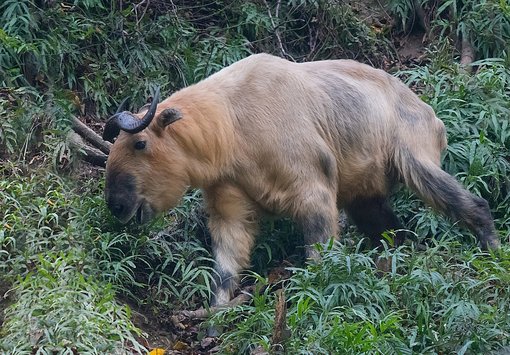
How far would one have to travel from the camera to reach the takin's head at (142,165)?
7.60m

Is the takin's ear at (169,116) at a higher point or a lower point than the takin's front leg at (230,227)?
higher

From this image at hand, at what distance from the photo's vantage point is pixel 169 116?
24.8ft

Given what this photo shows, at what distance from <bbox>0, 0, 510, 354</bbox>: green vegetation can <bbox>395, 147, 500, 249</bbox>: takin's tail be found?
204mm

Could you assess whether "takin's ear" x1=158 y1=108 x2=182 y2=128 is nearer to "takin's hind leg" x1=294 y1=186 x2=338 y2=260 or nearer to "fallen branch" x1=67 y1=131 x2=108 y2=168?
"takin's hind leg" x1=294 y1=186 x2=338 y2=260

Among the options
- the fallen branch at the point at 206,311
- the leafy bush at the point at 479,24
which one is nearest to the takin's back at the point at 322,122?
the fallen branch at the point at 206,311

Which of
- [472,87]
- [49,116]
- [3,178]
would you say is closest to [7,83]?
[49,116]

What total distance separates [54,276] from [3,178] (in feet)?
4.93

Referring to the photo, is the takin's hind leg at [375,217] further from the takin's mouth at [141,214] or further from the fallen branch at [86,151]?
the fallen branch at [86,151]

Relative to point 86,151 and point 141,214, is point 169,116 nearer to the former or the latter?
point 141,214

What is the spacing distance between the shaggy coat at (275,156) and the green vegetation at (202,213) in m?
0.32

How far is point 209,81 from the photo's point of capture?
808cm

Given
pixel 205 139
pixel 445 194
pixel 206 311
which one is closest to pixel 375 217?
pixel 445 194

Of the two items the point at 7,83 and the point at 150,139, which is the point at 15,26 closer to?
the point at 7,83

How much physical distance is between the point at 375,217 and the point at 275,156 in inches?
50.2
